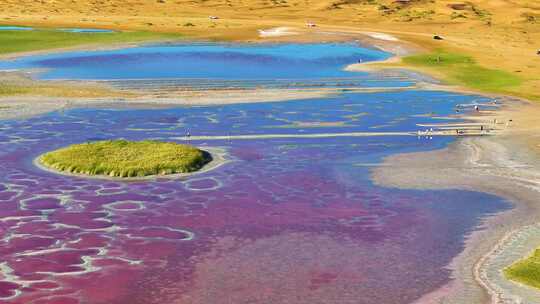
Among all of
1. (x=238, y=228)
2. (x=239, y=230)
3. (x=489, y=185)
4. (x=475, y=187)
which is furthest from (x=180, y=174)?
(x=489, y=185)

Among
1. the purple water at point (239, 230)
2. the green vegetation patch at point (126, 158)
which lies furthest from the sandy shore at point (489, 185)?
the green vegetation patch at point (126, 158)

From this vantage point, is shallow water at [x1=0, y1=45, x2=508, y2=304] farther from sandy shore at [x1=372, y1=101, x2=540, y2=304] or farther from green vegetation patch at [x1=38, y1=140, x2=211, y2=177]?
green vegetation patch at [x1=38, y1=140, x2=211, y2=177]

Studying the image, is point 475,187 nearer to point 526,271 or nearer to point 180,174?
point 526,271

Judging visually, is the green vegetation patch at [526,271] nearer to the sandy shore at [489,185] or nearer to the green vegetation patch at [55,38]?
the sandy shore at [489,185]

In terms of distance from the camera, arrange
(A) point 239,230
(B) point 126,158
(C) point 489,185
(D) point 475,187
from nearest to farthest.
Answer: (A) point 239,230, (D) point 475,187, (C) point 489,185, (B) point 126,158

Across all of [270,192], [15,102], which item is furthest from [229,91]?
[270,192]

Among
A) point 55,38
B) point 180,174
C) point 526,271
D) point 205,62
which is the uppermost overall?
point 526,271

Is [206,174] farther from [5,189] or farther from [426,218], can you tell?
[426,218]
